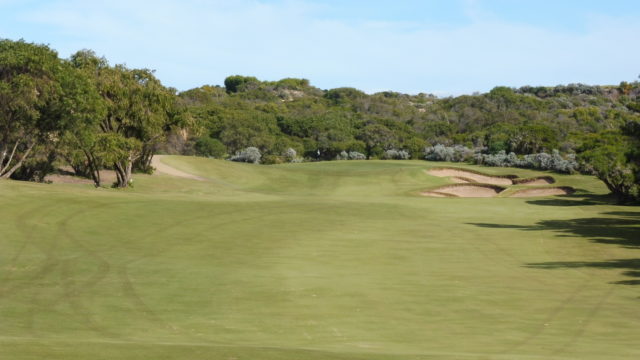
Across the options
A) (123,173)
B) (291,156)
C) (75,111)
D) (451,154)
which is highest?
(75,111)

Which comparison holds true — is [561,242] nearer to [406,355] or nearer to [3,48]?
[406,355]

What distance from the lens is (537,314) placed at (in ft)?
74.3

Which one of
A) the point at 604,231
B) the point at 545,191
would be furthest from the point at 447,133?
the point at 604,231

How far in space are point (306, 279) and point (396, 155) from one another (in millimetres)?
86182

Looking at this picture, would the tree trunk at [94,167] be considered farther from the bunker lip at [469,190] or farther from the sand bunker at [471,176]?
the sand bunker at [471,176]

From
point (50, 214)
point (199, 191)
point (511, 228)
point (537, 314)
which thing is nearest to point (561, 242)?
point (511, 228)

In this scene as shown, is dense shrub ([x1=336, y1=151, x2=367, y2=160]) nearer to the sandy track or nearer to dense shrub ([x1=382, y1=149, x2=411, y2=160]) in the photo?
dense shrub ([x1=382, y1=149, x2=411, y2=160])

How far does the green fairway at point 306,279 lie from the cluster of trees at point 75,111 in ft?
17.0

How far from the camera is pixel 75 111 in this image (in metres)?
50.5

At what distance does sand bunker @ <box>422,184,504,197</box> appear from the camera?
251 feet

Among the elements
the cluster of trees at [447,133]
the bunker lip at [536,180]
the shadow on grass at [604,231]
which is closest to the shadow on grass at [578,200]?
the cluster of trees at [447,133]

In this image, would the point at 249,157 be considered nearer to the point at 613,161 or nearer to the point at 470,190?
the point at 470,190

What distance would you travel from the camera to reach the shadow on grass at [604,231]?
32.1 meters

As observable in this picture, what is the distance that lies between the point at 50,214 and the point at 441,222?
20.3 m
